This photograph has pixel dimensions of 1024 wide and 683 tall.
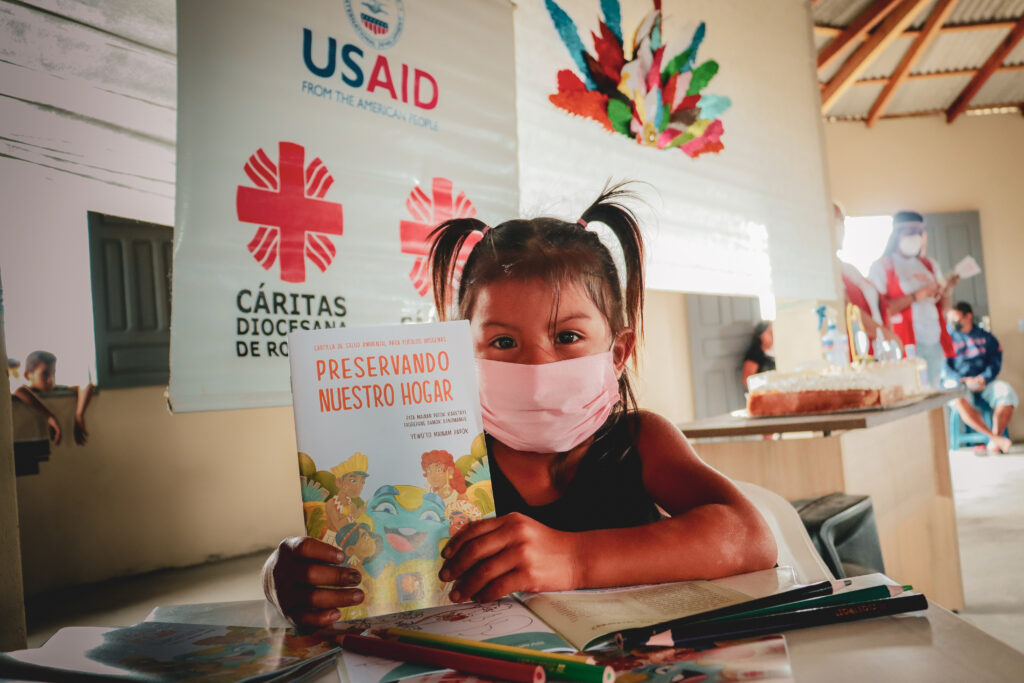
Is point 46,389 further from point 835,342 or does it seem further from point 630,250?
point 835,342

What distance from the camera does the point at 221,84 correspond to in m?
1.43

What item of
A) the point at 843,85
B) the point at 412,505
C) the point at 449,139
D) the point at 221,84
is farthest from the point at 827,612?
the point at 843,85

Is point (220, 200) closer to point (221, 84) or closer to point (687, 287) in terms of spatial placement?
point (221, 84)

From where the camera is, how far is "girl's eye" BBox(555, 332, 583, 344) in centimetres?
103

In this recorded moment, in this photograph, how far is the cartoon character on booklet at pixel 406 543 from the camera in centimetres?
61

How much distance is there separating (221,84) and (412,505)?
119 cm

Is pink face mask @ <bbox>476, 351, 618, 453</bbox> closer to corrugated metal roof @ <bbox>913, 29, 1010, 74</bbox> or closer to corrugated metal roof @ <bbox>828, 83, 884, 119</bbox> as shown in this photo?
corrugated metal roof @ <bbox>913, 29, 1010, 74</bbox>

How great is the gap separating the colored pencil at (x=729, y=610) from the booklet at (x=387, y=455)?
0.18 meters

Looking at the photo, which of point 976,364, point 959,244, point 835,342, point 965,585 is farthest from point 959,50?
point 965,585

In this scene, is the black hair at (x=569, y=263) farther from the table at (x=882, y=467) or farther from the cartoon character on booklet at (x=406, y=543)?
the table at (x=882, y=467)

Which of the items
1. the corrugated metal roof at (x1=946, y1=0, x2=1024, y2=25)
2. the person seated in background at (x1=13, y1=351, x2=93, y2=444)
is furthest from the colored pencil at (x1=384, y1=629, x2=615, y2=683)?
the corrugated metal roof at (x1=946, y1=0, x2=1024, y2=25)

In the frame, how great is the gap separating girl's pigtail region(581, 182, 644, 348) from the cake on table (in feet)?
4.03

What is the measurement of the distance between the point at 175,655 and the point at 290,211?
3.76 ft

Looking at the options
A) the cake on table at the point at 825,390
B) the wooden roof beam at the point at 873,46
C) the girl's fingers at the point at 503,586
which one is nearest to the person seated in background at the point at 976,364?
the wooden roof beam at the point at 873,46
